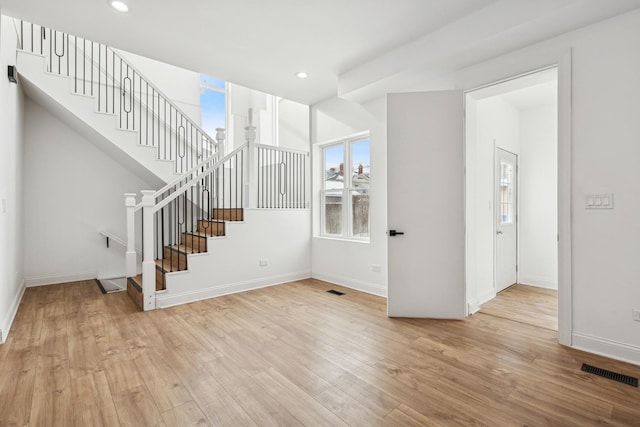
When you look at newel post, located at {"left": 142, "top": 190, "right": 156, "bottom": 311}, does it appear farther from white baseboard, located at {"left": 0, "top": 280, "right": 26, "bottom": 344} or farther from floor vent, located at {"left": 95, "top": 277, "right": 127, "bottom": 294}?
floor vent, located at {"left": 95, "top": 277, "right": 127, "bottom": 294}

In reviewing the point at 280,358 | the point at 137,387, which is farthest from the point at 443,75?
the point at 137,387

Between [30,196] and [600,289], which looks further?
[30,196]

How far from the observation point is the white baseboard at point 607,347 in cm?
234

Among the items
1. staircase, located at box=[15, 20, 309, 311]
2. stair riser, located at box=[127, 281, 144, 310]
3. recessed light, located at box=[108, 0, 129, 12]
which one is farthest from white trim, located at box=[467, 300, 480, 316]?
recessed light, located at box=[108, 0, 129, 12]

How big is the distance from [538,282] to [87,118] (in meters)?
6.81

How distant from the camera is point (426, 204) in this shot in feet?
11.0

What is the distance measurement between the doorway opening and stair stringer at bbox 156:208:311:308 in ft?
8.65

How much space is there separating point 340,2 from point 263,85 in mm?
2035

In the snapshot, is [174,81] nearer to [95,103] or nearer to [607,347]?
[95,103]

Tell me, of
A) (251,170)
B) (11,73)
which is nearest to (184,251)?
(251,170)

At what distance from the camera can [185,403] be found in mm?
1887

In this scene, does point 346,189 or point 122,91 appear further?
point 122,91

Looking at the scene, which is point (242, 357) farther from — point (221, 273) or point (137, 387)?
point (221, 273)

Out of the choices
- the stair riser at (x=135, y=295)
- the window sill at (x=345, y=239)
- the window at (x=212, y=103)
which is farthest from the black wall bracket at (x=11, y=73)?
the window sill at (x=345, y=239)
